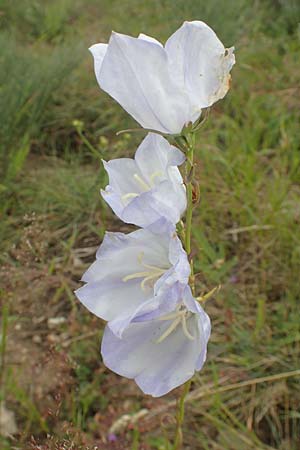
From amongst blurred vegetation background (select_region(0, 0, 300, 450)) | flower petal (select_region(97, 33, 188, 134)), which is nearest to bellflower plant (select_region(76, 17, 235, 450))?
flower petal (select_region(97, 33, 188, 134))

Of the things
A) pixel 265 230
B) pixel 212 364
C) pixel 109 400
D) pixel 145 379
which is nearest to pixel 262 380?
pixel 212 364

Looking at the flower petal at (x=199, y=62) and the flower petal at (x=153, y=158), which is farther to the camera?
the flower petal at (x=153, y=158)

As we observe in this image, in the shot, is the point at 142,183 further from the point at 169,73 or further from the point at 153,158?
the point at 169,73

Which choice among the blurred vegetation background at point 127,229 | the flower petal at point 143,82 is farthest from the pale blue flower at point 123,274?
the blurred vegetation background at point 127,229

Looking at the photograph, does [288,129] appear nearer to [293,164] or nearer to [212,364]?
[293,164]

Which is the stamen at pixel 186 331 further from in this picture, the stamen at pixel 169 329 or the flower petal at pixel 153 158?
the flower petal at pixel 153 158

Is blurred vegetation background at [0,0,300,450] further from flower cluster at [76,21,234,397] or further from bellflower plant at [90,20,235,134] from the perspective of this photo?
bellflower plant at [90,20,235,134]
